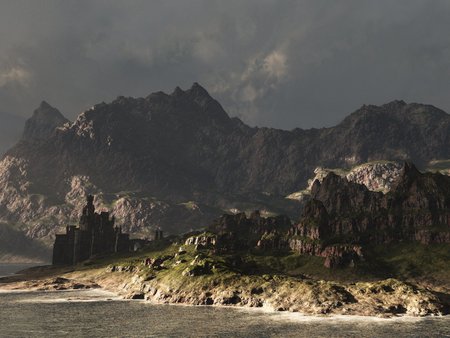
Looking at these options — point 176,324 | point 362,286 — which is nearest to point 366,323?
point 362,286

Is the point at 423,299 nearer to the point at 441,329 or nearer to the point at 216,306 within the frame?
the point at 441,329

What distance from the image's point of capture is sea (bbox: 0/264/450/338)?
124 m

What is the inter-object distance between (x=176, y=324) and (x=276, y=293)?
2209 inches

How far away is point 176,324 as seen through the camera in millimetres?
139500

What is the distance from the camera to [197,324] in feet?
458

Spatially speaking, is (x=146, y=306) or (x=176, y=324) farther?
(x=146, y=306)

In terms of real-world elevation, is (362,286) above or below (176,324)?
above

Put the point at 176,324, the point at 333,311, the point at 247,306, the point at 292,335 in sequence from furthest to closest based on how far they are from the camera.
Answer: the point at 247,306
the point at 333,311
the point at 176,324
the point at 292,335

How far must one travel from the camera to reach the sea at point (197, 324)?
12450cm

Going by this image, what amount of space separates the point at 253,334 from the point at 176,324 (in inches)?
1101

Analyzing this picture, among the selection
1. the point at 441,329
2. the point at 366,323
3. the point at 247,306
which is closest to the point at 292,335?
the point at 366,323

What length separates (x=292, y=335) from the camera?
120m

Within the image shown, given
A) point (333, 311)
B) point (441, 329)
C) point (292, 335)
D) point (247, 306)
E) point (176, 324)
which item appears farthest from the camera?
point (247, 306)

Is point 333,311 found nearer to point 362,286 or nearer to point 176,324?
point 362,286
